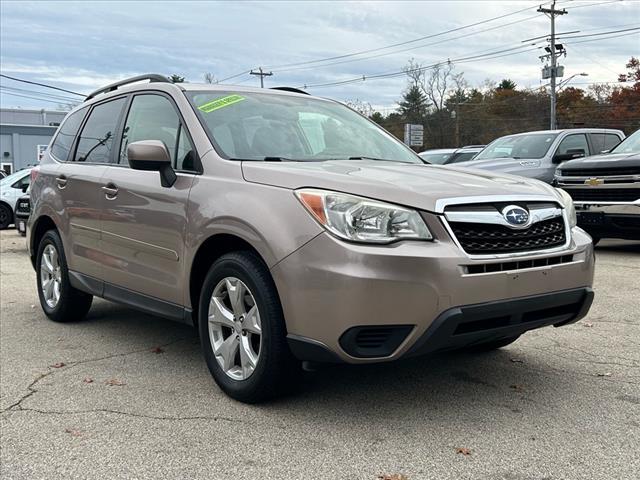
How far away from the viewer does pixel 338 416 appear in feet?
11.6

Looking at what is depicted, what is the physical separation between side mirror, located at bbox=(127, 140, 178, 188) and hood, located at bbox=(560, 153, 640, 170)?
22.7 ft

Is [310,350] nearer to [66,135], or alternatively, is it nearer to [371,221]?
[371,221]

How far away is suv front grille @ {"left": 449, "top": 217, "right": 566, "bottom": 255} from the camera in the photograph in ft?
10.6

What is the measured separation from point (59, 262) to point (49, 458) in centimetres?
292

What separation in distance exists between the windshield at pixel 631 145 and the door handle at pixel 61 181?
780cm

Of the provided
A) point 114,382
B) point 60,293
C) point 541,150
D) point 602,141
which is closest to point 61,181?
point 60,293

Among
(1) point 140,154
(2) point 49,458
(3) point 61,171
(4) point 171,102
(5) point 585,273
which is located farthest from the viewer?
(3) point 61,171

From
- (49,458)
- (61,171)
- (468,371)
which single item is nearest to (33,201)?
(61,171)

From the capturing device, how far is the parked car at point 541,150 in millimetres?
11266

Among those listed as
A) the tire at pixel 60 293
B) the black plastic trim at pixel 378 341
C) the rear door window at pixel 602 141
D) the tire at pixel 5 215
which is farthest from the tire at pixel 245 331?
the tire at pixel 5 215

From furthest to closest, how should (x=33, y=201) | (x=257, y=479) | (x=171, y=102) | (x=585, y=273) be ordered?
(x=33, y=201)
(x=171, y=102)
(x=585, y=273)
(x=257, y=479)

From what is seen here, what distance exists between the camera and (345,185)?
3.32 metres

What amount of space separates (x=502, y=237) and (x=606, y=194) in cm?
675

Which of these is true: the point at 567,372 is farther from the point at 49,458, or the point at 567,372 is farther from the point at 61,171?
the point at 61,171
